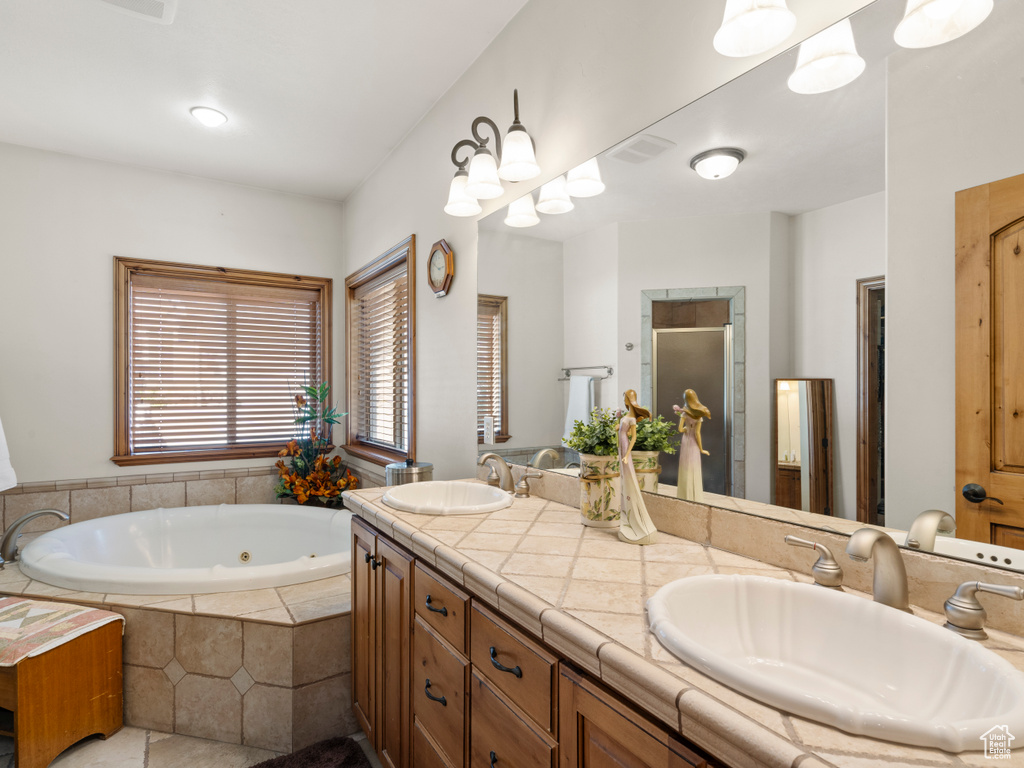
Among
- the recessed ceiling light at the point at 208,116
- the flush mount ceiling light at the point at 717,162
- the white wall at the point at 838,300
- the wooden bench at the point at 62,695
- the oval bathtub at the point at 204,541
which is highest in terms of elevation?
the recessed ceiling light at the point at 208,116

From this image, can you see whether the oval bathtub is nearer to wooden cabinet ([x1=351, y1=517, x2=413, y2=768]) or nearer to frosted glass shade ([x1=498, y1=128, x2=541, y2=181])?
wooden cabinet ([x1=351, y1=517, x2=413, y2=768])

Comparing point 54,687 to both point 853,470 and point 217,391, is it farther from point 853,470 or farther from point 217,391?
point 853,470

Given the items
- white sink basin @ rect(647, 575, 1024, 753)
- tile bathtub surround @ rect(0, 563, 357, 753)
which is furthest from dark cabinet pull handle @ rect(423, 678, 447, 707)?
tile bathtub surround @ rect(0, 563, 357, 753)

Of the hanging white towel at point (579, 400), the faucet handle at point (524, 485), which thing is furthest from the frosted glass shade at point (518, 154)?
the faucet handle at point (524, 485)

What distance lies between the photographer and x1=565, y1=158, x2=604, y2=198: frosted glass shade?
5.42 feet

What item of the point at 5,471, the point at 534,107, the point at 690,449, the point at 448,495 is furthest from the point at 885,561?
the point at 5,471

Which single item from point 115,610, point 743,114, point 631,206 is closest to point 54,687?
point 115,610

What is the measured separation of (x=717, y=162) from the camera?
1.33 metres

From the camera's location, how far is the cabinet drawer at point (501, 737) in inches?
37.5

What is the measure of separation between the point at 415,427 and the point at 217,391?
5.38 ft

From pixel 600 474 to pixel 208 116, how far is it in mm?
2619

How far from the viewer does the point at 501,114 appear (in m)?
2.11

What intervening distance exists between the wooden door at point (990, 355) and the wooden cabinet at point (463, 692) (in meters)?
0.61

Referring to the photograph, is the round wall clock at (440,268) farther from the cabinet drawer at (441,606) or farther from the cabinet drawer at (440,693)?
the cabinet drawer at (440,693)
